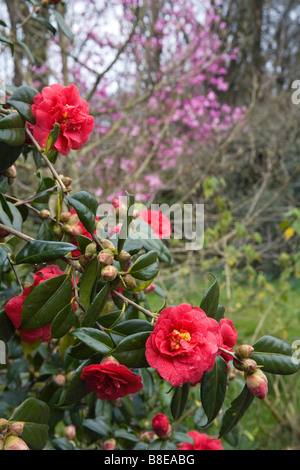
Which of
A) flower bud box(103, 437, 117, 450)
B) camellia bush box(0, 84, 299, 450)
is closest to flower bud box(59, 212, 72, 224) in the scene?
camellia bush box(0, 84, 299, 450)

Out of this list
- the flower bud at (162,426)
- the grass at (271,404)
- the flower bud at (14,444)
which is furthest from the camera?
the grass at (271,404)

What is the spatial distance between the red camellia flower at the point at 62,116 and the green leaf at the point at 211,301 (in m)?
0.29

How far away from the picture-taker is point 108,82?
10.7ft

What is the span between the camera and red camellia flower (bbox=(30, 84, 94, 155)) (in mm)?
619

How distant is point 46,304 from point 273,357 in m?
0.30

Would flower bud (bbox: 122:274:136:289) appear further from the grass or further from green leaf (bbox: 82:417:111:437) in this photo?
the grass

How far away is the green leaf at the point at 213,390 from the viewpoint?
20.4 inches

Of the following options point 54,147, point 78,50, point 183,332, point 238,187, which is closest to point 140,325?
point 183,332

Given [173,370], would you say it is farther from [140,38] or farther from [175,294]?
[140,38]

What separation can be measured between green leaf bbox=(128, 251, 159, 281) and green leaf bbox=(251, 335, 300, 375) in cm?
16

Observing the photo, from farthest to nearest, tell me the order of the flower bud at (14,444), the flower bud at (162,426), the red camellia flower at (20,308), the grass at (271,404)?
1. the grass at (271,404)
2. the flower bud at (162,426)
3. the red camellia flower at (20,308)
4. the flower bud at (14,444)

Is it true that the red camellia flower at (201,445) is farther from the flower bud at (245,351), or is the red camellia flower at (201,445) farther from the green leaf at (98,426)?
the flower bud at (245,351)

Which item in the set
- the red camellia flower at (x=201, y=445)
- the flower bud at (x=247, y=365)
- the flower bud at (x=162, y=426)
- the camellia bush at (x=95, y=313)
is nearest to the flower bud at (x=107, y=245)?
the camellia bush at (x=95, y=313)

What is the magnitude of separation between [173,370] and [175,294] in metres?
1.95
